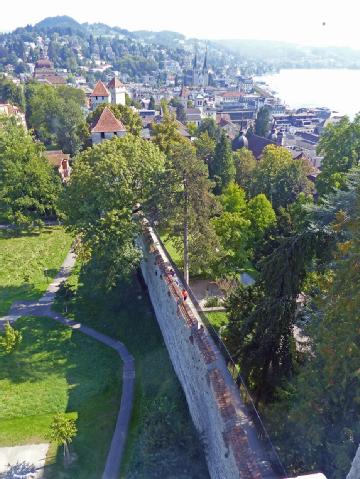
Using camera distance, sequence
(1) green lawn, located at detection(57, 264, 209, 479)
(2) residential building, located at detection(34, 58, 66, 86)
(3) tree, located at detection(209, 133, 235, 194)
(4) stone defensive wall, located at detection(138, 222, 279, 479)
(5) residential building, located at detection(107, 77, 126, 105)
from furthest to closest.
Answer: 1. (2) residential building, located at detection(34, 58, 66, 86)
2. (5) residential building, located at detection(107, 77, 126, 105)
3. (3) tree, located at detection(209, 133, 235, 194)
4. (1) green lawn, located at detection(57, 264, 209, 479)
5. (4) stone defensive wall, located at detection(138, 222, 279, 479)

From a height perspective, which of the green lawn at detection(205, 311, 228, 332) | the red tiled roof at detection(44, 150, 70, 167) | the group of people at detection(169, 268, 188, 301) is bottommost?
the green lawn at detection(205, 311, 228, 332)

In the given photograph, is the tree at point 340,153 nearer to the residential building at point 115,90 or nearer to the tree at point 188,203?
the tree at point 188,203

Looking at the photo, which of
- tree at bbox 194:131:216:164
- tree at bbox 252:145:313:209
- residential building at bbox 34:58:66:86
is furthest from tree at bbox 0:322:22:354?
residential building at bbox 34:58:66:86

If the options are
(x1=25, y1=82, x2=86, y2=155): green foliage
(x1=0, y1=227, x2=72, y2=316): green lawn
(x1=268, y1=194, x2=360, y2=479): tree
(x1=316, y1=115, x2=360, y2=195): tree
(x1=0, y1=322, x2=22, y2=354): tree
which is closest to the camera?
(x1=268, y1=194, x2=360, y2=479): tree

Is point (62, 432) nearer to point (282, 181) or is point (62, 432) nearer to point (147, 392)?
point (147, 392)

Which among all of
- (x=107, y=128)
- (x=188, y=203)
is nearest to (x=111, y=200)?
(x=188, y=203)

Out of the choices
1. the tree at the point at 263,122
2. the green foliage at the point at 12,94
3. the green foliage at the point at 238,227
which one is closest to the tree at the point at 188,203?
the green foliage at the point at 238,227

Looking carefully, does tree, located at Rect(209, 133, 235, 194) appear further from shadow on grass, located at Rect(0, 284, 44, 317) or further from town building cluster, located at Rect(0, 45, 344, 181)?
shadow on grass, located at Rect(0, 284, 44, 317)

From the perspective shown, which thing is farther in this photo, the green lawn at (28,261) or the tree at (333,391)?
the green lawn at (28,261)
